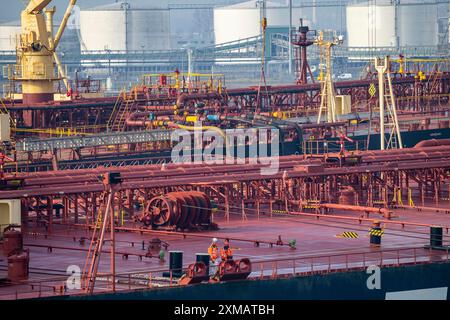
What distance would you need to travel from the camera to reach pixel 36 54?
279 ft

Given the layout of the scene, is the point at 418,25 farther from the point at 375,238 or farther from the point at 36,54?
the point at 375,238

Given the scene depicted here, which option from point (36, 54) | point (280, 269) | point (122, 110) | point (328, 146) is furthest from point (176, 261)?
point (122, 110)

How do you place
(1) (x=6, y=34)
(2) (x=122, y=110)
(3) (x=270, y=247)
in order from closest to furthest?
→ (3) (x=270, y=247) < (2) (x=122, y=110) < (1) (x=6, y=34)

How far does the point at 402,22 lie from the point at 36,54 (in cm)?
11676

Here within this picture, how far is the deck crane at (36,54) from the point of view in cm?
8444

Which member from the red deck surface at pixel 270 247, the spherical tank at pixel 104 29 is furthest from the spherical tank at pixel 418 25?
the red deck surface at pixel 270 247

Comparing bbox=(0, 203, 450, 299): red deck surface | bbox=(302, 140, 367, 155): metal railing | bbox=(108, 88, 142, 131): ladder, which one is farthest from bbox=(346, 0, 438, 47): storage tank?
bbox=(0, 203, 450, 299): red deck surface

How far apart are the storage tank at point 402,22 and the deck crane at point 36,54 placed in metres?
110

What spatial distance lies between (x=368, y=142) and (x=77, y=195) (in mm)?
37513

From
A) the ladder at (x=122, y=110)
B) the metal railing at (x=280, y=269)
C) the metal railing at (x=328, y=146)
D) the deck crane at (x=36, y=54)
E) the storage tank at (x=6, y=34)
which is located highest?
the storage tank at (x=6, y=34)

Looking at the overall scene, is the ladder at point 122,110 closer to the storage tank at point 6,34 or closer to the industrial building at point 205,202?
the industrial building at point 205,202

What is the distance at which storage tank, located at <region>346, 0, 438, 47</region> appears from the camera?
193 m
